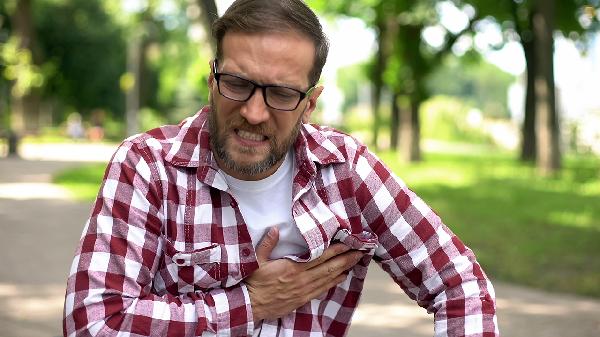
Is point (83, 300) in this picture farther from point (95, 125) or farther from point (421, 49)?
point (95, 125)

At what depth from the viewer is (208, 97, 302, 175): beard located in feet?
7.26

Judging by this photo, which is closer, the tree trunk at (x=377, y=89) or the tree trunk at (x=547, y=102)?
the tree trunk at (x=547, y=102)

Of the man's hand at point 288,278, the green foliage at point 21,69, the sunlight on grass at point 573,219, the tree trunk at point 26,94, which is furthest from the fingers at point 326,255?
the tree trunk at point 26,94

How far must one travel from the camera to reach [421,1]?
23859 mm

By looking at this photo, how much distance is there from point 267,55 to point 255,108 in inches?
5.6

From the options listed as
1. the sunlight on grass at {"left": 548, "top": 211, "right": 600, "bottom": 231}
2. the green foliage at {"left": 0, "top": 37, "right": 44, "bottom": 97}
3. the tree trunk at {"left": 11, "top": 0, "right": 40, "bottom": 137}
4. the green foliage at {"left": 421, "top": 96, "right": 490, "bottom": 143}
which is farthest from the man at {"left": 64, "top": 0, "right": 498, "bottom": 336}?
the green foliage at {"left": 421, "top": 96, "right": 490, "bottom": 143}

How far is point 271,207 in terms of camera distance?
2.38 metres

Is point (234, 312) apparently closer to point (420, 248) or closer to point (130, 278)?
point (130, 278)

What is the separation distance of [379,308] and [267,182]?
4291 millimetres

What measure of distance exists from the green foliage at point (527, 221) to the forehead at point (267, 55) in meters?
5.66

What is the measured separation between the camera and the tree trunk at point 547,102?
18.5m

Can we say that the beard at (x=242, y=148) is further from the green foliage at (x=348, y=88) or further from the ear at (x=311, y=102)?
the green foliage at (x=348, y=88)

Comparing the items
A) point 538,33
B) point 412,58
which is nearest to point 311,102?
point 538,33

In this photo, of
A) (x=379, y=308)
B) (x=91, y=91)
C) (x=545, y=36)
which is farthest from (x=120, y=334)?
(x=91, y=91)
